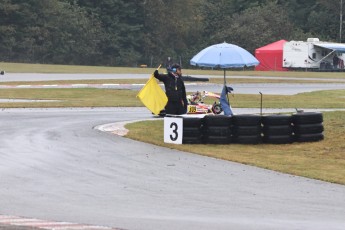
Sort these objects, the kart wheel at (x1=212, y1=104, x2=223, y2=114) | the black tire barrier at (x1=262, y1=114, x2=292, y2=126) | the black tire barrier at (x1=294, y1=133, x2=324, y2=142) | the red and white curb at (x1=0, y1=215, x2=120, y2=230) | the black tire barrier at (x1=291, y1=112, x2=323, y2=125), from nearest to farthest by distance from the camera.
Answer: the red and white curb at (x1=0, y1=215, x2=120, y2=230) < the black tire barrier at (x1=262, y1=114, x2=292, y2=126) < the black tire barrier at (x1=291, y1=112, x2=323, y2=125) < the black tire barrier at (x1=294, y1=133, x2=324, y2=142) < the kart wheel at (x1=212, y1=104, x2=223, y2=114)

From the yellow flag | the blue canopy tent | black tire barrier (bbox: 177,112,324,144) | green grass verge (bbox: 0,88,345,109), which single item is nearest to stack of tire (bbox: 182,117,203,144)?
black tire barrier (bbox: 177,112,324,144)

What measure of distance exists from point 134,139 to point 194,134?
157 cm

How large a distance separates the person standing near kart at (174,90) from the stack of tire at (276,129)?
2973 millimetres

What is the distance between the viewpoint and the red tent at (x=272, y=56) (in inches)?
2876

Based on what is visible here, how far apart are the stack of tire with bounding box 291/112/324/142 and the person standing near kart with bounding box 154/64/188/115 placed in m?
3.35

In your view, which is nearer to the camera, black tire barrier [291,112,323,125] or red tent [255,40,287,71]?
black tire barrier [291,112,323,125]

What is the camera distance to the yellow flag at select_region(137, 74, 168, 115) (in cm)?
2105

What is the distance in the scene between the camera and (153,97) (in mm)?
21188

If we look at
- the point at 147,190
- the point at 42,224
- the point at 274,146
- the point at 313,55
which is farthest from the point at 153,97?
the point at 313,55

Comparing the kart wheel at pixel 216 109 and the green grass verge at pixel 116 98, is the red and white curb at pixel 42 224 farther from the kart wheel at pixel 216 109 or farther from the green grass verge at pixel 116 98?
the green grass verge at pixel 116 98

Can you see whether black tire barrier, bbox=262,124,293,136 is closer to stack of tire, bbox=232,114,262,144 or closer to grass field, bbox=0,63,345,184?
stack of tire, bbox=232,114,262,144

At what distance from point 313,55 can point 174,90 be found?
51.2m

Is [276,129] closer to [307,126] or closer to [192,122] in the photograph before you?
[307,126]

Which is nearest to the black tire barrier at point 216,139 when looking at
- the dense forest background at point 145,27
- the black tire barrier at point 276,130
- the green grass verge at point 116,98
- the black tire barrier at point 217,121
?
the black tire barrier at point 217,121
